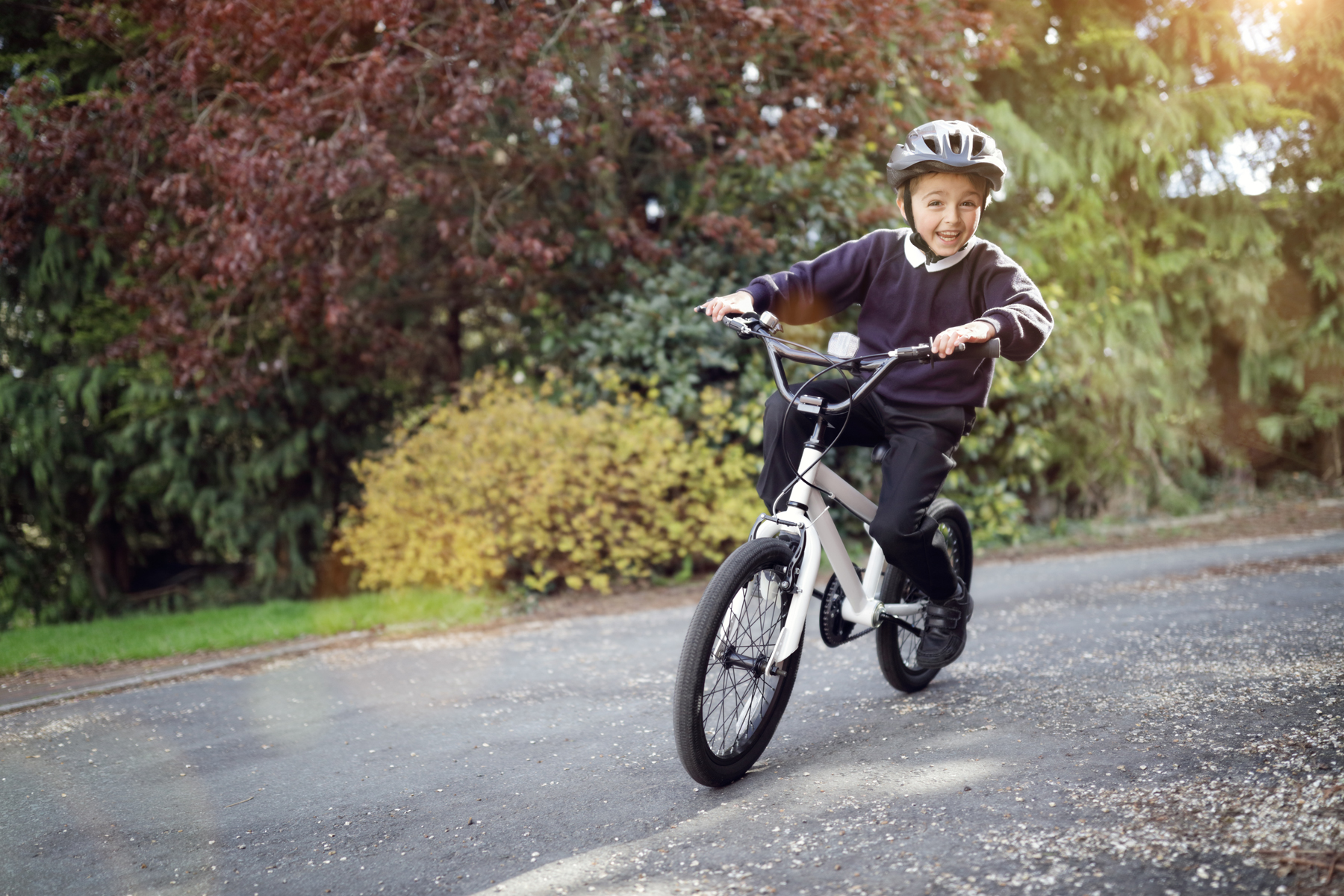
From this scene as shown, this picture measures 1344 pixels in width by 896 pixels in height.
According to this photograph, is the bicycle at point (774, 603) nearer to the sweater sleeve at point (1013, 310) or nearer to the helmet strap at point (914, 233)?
the sweater sleeve at point (1013, 310)

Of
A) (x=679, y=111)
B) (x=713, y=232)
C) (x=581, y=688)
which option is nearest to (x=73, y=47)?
(x=679, y=111)

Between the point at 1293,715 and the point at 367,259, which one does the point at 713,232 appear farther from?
the point at 1293,715

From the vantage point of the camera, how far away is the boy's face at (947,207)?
3.17m

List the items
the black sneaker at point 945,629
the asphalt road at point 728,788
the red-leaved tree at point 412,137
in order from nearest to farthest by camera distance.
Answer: the asphalt road at point 728,788
the black sneaker at point 945,629
the red-leaved tree at point 412,137

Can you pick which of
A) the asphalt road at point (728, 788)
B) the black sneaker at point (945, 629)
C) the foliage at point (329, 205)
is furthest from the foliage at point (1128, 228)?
the black sneaker at point (945, 629)

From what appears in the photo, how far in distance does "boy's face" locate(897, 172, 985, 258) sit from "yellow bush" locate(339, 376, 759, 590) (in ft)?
12.4

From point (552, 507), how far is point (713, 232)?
236 cm

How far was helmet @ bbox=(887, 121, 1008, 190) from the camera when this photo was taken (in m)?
3.09

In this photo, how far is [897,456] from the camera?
10.6 feet

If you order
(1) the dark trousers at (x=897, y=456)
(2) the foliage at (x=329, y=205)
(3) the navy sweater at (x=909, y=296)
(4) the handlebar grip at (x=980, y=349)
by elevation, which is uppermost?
(2) the foliage at (x=329, y=205)

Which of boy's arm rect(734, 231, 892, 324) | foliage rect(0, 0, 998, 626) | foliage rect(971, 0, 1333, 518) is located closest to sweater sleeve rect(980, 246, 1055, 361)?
boy's arm rect(734, 231, 892, 324)

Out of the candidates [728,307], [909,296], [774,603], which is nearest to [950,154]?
[909,296]

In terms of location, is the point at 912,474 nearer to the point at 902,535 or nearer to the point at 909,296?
the point at 902,535

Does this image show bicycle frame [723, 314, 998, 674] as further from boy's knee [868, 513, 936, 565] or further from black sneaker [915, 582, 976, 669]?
black sneaker [915, 582, 976, 669]
